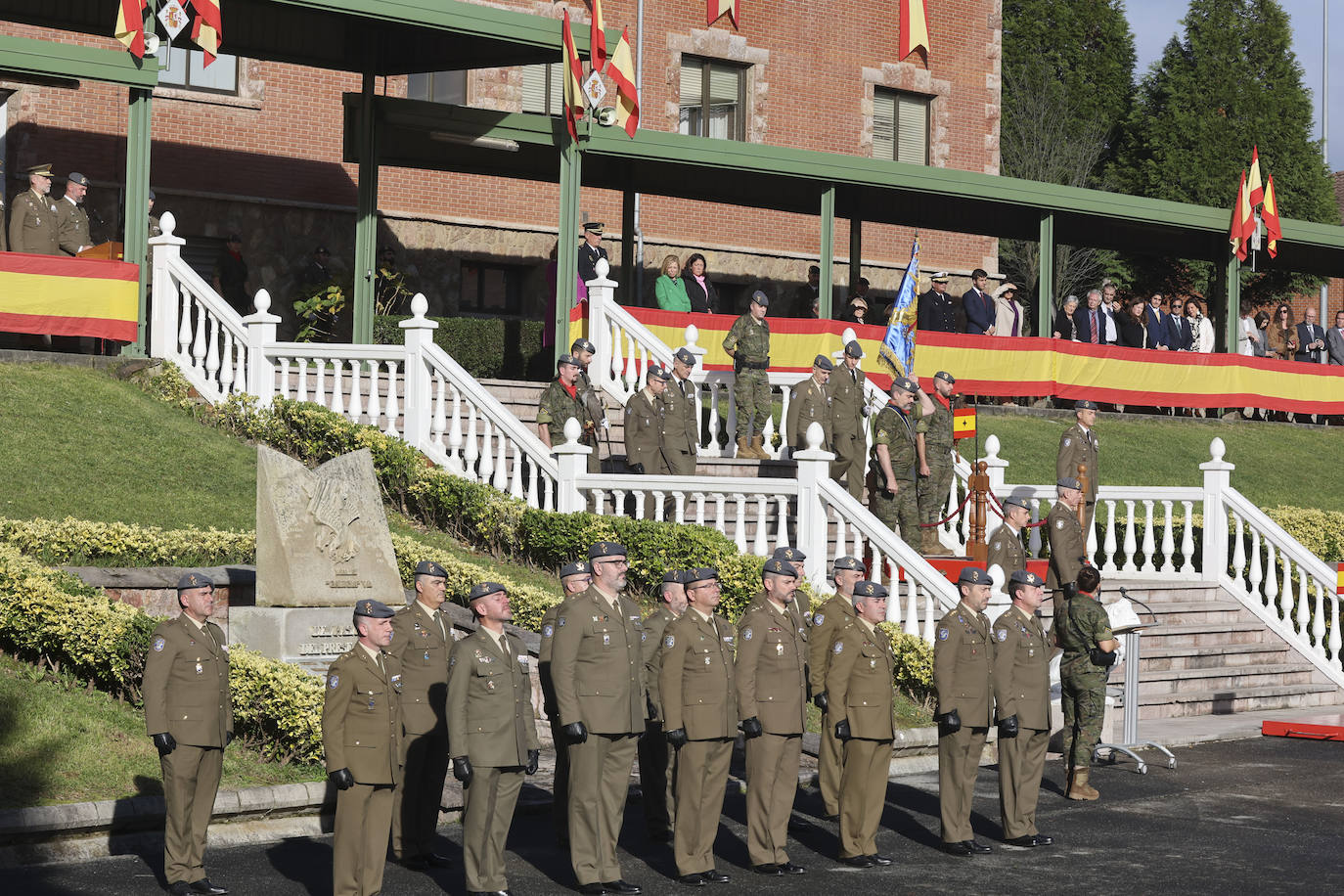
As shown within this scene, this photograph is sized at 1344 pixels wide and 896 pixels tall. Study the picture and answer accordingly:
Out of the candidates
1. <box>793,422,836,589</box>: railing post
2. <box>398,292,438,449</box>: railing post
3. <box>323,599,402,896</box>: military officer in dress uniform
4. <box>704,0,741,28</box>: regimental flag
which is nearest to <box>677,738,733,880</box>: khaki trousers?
<box>323,599,402,896</box>: military officer in dress uniform

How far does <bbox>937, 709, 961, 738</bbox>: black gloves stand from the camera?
10938 millimetres

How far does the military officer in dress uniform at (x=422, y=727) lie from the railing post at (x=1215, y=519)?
36.4 ft

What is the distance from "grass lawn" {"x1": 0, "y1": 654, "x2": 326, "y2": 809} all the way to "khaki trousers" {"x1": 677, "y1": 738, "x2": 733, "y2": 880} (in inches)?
93.6

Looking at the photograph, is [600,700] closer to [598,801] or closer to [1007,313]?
[598,801]

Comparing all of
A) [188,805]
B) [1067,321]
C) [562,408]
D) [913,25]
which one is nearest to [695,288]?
[562,408]

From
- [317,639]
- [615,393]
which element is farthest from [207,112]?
[317,639]

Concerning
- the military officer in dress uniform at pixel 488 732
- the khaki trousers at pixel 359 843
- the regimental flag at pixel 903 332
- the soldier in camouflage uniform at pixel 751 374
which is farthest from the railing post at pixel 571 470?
the khaki trousers at pixel 359 843

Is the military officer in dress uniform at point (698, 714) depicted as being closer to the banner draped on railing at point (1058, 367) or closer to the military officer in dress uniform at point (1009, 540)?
the military officer in dress uniform at point (1009, 540)

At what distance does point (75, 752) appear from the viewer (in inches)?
408

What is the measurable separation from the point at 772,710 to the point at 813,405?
24.2ft

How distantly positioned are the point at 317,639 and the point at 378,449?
462 cm

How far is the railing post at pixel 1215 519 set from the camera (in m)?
18.8

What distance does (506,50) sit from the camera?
22266 millimetres

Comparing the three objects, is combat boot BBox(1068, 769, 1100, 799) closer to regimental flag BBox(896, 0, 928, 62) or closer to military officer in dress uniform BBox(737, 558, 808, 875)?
military officer in dress uniform BBox(737, 558, 808, 875)
